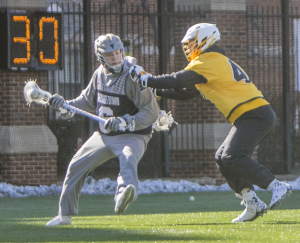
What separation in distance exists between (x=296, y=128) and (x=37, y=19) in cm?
701

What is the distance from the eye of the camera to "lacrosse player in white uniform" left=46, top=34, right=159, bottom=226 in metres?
6.79

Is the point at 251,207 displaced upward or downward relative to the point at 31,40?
downward

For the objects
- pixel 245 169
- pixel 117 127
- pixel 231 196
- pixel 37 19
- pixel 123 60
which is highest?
pixel 37 19

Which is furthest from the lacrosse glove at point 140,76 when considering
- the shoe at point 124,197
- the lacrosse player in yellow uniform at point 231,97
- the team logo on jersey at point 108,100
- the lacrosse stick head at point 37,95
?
the lacrosse stick head at point 37,95

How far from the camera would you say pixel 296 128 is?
16.2 meters

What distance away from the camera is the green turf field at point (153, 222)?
5863 millimetres

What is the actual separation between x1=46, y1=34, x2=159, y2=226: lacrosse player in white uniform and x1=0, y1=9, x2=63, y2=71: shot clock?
5.26 m

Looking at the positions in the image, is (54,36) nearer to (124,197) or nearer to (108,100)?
(108,100)

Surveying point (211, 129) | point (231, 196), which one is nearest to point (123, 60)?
point (231, 196)

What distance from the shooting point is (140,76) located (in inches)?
260

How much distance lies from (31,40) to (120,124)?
6043 millimetres

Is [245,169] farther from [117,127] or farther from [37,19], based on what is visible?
[37,19]

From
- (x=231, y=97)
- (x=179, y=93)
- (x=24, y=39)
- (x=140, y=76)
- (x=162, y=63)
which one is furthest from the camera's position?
(x=162, y=63)

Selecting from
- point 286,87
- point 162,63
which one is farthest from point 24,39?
point 286,87
